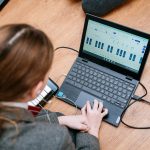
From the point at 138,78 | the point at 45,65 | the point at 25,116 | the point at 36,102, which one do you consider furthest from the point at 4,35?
the point at 138,78

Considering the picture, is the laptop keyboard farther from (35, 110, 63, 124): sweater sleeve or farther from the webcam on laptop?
the webcam on laptop

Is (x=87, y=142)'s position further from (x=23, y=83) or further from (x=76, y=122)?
(x=23, y=83)

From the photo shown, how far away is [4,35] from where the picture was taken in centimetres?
84

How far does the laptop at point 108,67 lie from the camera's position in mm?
1173

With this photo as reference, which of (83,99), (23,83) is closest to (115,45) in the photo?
(83,99)

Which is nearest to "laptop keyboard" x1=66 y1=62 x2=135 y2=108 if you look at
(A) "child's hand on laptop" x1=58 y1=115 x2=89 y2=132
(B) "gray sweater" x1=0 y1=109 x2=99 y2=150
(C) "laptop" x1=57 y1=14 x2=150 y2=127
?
(C) "laptop" x1=57 y1=14 x2=150 y2=127

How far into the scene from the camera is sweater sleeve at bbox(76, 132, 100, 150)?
108cm

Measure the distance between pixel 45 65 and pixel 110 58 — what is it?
42 centimetres

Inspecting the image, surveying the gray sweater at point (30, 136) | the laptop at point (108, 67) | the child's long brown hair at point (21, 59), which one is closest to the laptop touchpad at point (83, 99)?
the laptop at point (108, 67)

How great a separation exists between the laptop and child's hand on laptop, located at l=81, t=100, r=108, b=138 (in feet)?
0.06

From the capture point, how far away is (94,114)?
3.80 ft

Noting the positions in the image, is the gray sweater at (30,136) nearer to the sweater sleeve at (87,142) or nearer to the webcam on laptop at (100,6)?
the sweater sleeve at (87,142)

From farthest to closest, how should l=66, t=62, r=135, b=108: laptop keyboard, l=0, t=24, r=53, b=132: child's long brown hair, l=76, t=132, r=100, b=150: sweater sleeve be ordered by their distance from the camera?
1. l=66, t=62, r=135, b=108: laptop keyboard
2. l=76, t=132, r=100, b=150: sweater sleeve
3. l=0, t=24, r=53, b=132: child's long brown hair

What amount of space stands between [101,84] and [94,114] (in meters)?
0.12
